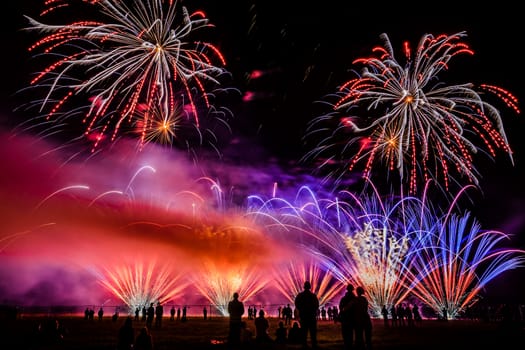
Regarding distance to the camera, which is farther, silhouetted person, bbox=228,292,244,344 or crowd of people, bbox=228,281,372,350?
silhouetted person, bbox=228,292,244,344

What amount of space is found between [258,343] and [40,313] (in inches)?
1688

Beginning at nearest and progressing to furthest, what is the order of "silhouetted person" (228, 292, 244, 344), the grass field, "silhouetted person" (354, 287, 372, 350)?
"silhouetted person" (354, 287, 372, 350), "silhouetted person" (228, 292, 244, 344), the grass field

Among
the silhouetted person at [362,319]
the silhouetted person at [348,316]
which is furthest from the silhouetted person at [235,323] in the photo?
the silhouetted person at [362,319]

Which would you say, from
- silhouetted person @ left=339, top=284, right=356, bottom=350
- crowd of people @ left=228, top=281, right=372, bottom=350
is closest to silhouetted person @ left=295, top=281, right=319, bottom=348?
crowd of people @ left=228, top=281, right=372, bottom=350

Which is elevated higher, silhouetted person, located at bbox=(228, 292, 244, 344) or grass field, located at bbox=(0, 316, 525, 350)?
silhouetted person, located at bbox=(228, 292, 244, 344)

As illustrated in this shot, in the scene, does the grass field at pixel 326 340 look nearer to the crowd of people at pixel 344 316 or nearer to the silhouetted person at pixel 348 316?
the crowd of people at pixel 344 316

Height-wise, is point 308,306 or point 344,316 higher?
point 308,306

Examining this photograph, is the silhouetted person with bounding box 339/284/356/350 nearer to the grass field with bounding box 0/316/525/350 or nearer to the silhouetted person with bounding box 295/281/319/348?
the silhouetted person with bounding box 295/281/319/348

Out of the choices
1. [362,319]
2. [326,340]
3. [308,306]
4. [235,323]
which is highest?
[308,306]

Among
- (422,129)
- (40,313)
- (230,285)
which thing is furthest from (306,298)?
(40,313)

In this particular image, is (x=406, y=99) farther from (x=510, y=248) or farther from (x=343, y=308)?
(x=510, y=248)

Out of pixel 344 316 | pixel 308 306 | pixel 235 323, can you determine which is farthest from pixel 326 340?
pixel 344 316

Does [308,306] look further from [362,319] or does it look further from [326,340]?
[326,340]

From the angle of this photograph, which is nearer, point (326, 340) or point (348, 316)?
point (348, 316)
